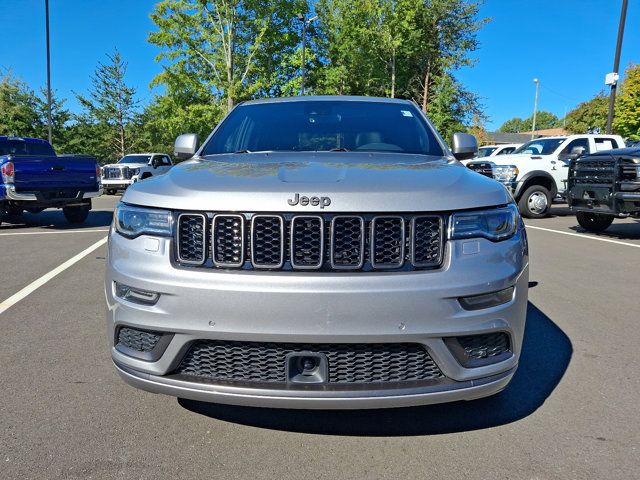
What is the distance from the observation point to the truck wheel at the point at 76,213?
11648mm

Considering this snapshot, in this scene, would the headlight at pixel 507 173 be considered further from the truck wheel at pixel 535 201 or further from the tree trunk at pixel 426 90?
the tree trunk at pixel 426 90

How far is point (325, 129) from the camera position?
375 cm

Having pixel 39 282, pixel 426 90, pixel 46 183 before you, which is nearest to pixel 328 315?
pixel 39 282

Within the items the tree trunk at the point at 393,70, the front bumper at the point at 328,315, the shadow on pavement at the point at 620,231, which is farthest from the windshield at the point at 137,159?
the front bumper at the point at 328,315

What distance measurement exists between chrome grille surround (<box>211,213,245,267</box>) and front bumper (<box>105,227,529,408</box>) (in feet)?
0.25

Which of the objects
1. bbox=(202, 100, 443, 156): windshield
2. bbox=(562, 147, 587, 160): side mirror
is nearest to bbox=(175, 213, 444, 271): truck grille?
bbox=(202, 100, 443, 156): windshield

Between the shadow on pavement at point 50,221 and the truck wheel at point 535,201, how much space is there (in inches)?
404

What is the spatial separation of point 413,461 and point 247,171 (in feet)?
5.16

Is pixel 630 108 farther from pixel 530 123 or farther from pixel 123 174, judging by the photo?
pixel 530 123

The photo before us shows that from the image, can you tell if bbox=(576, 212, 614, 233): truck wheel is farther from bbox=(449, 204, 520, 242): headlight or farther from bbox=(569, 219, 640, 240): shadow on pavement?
bbox=(449, 204, 520, 242): headlight

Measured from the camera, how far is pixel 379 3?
111 ft

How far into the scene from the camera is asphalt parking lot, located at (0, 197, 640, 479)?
2.28m

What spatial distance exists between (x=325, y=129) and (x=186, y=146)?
1056mm

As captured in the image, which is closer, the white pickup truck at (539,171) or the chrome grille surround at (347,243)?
the chrome grille surround at (347,243)
